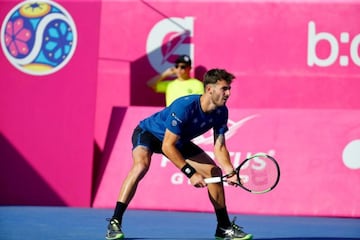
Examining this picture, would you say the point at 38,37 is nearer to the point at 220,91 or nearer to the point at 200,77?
the point at 200,77

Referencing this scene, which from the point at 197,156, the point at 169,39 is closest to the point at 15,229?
the point at 197,156

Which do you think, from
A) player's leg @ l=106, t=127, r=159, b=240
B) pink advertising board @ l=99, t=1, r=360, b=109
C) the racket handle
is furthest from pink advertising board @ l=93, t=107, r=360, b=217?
the racket handle

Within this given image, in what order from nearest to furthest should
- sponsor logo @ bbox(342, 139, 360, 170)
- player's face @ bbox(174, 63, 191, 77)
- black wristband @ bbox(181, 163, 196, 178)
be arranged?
1. black wristband @ bbox(181, 163, 196, 178)
2. sponsor logo @ bbox(342, 139, 360, 170)
3. player's face @ bbox(174, 63, 191, 77)

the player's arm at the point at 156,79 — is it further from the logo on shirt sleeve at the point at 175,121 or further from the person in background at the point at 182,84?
the logo on shirt sleeve at the point at 175,121

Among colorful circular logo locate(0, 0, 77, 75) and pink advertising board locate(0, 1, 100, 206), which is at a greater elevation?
colorful circular logo locate(0, 0, 77, 75)

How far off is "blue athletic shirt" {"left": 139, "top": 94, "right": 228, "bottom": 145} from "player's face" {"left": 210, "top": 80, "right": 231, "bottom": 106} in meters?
0.20

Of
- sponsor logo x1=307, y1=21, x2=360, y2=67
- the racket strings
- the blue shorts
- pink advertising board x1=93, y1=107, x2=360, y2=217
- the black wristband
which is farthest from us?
sponsor logo x1=307, y1=21, x2=360, y2=67

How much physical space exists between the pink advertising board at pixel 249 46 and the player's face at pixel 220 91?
5433 mm

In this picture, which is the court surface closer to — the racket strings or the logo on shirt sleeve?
the racket strings

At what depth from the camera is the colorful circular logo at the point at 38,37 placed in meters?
11.2

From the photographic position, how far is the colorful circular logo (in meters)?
11.2

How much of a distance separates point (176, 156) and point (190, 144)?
24.6 inches

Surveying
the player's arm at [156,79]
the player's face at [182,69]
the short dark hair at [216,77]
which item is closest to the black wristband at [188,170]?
the short dark hair at [216,77]

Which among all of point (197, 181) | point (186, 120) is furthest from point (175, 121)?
point (197, 181)
